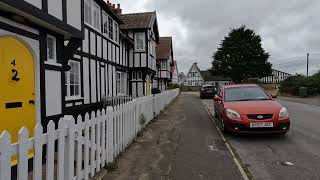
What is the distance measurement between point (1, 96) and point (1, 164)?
3429 millimetres

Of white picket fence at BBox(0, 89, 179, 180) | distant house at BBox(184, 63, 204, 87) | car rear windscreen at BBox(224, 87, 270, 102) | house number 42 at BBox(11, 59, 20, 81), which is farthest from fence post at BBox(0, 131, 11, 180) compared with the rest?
distant house at BBox(184, 63, 204, 87)

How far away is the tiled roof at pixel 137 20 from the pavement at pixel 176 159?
17.4m

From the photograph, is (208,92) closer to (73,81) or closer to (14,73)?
(73,81)

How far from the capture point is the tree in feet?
189

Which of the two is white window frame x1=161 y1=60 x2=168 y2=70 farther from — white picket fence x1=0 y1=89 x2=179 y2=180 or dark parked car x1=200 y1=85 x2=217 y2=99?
white picket fence x1=0 y1=89 x2=179 y2=180

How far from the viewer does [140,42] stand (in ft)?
88.6

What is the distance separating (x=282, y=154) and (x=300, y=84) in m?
33.1

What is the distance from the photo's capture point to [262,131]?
9422 millimetres

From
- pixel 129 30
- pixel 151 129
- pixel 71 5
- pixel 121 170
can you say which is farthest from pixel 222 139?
pixel 129 30

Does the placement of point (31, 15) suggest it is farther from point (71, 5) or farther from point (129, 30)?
point (129, 30)

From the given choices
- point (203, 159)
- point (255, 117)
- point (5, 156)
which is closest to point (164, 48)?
point (255, 117)

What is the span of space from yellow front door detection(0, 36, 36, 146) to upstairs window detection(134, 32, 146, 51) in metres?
20.0

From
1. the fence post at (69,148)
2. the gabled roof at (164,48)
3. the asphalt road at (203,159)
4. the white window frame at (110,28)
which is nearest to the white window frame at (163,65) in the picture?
the gabled roof at (164,48)

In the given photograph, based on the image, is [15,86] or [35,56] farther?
[35,56]
